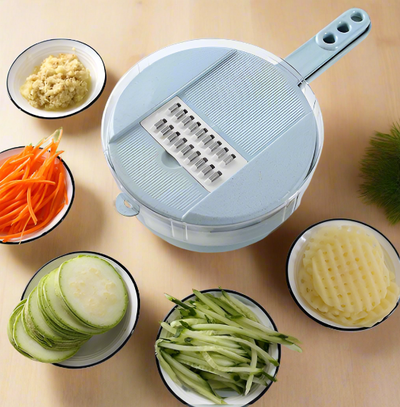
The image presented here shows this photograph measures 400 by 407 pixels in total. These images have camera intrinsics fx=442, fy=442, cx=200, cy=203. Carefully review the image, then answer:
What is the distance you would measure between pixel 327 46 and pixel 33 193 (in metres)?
0.65

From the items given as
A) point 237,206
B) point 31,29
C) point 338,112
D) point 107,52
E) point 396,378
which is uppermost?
point 31,29

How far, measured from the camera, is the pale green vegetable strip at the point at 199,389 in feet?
2.36

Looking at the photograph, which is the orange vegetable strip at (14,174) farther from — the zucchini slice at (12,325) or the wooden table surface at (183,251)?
the zucchini slice at (12,325)

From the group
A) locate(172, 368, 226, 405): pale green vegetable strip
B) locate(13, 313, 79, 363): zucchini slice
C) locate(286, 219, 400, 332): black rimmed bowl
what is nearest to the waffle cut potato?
locate(286, 219, 400, 332): black rimmed bowl

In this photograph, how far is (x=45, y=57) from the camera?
1.07 meters

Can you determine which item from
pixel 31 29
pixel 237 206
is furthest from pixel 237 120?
pixel 31 29

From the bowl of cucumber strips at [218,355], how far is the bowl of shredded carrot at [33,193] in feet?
1.08

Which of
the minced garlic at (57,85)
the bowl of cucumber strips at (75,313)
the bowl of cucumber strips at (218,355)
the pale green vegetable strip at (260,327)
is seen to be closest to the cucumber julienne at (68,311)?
the bowl of cucumber strips at (75,313)

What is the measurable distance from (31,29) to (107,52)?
0.72 ft

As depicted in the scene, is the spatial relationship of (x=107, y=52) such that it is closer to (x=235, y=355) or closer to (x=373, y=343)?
(x=235, y=355)

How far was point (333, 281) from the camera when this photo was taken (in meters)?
0.81

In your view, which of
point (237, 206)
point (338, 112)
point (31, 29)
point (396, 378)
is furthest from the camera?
point (31, 29)

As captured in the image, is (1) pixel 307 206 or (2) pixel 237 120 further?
(1) pixel 307 206

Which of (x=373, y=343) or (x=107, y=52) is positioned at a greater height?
(x=107, y=52)
